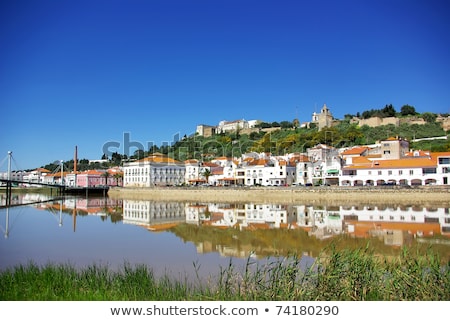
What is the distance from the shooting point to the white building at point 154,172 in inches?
1836

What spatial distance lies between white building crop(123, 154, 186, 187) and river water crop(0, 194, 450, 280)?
1105 inches

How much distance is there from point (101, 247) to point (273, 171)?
29.1 metres

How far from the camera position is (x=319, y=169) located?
118ft

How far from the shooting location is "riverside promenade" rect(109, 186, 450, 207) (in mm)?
23750

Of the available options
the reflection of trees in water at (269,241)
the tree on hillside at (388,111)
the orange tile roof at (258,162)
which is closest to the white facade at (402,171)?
the orange tile roof at (258,162)

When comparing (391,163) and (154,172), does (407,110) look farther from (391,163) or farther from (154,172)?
(154,172)

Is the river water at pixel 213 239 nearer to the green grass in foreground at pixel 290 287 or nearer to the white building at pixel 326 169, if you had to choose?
the green grass in foreground at pixel 290 287

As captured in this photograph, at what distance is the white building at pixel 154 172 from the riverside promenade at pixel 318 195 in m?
9.28

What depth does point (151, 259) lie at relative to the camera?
8836 millimetres

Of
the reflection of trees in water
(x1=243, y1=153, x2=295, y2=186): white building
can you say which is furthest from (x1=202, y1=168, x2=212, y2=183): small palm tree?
the reflection of trees in water

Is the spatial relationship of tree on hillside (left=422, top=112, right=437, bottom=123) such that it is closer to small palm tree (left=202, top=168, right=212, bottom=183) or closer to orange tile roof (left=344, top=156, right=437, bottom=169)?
orange tile roof (left=344, top=156, right=437, bottom=169)
